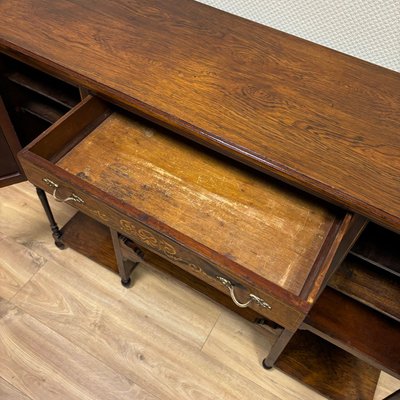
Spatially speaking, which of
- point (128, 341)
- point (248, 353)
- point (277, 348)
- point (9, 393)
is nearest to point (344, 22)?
point (277, 348)

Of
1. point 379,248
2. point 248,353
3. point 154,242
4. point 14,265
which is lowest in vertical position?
point 248,353

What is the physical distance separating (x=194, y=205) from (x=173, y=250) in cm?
12

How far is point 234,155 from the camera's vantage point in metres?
0.74

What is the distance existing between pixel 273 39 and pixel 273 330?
0.72m

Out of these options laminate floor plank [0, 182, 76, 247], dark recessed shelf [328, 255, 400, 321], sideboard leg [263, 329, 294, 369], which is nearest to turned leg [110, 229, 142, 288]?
laminate floor plank [0, 182, 76, 247]

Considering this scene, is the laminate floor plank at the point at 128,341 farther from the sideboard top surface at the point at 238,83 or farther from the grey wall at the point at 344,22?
the grey wall at the point at 344,22

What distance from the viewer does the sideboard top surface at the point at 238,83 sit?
0.71 metres

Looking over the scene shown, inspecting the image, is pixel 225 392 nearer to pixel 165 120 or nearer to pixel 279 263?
pixel 279 263

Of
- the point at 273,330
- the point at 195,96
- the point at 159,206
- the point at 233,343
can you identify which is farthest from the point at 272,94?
the point at 233,343

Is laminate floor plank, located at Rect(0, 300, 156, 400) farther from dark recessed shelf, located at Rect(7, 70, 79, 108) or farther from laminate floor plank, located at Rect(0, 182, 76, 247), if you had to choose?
dark recessed shelf, located at Rect(7, 70, 79, 108)

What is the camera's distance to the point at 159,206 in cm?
78

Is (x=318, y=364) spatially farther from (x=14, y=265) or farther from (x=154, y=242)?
(x=14, y=265)

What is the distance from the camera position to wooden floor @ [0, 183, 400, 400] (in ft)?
3.32

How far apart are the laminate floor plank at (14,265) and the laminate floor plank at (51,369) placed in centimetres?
10
